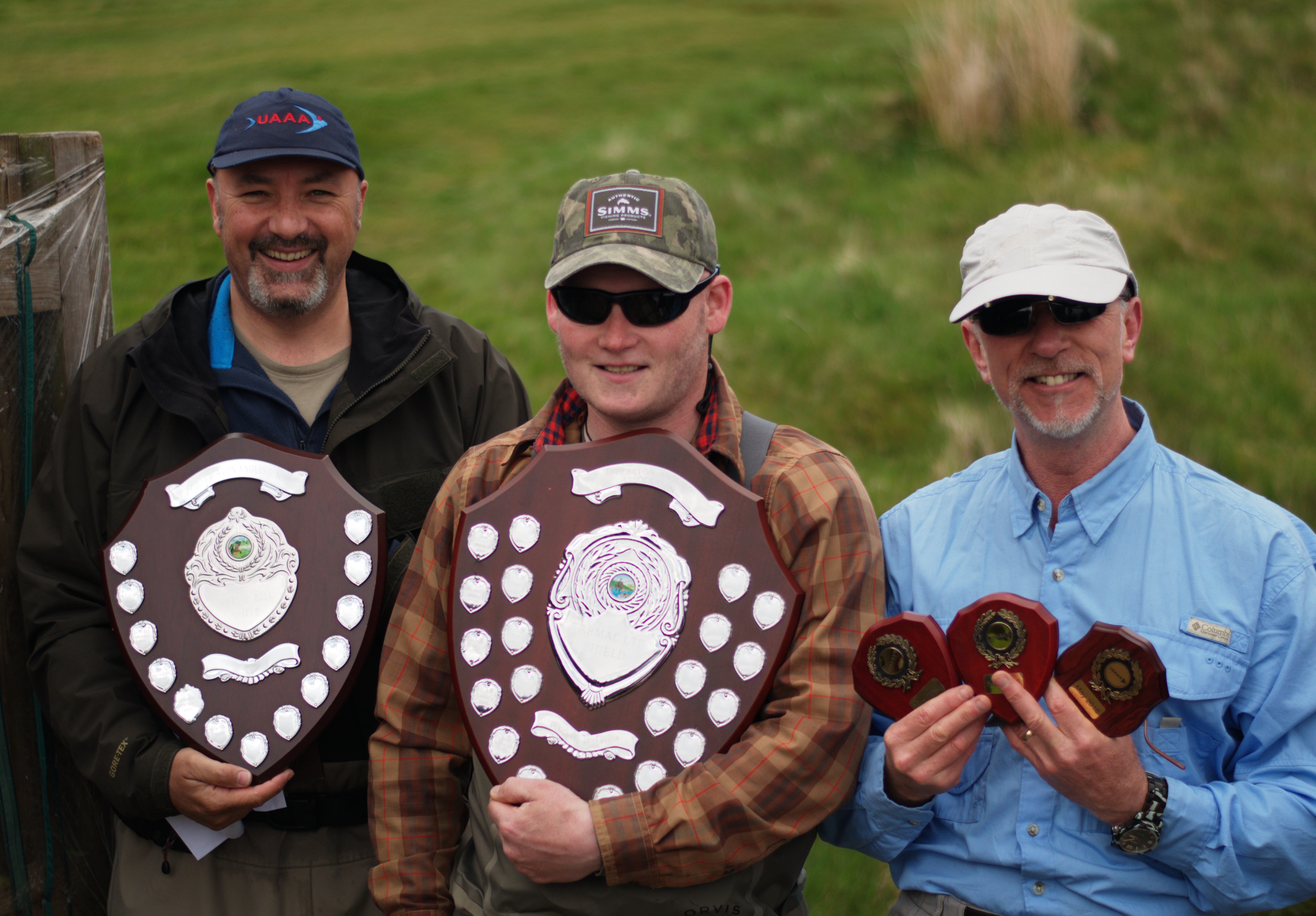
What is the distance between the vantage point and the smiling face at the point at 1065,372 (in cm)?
242

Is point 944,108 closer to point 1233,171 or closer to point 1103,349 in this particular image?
point 1233,171

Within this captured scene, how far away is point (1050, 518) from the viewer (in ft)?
8.22

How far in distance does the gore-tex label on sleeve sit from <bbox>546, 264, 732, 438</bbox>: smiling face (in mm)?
1129

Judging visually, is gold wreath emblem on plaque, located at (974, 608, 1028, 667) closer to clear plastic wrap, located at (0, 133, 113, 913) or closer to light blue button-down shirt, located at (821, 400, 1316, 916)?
light blue button-down shirt, located at (821, 400, 1316, 916)

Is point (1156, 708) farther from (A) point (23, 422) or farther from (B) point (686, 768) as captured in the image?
(A) point (23, 422)

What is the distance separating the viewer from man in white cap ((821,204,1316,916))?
2.20 m

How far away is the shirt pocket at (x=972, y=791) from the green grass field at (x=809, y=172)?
1.72 meters

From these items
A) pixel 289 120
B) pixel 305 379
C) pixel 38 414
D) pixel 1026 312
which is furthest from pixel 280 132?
pixel 1026 312

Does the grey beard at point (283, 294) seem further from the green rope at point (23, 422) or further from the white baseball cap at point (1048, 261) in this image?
the white baseball cap at point (1048, 261)

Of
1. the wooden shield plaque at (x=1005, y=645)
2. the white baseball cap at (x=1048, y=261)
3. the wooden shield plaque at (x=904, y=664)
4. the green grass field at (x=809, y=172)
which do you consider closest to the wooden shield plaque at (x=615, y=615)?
the wooden shield plaque at (x=904, y=664)

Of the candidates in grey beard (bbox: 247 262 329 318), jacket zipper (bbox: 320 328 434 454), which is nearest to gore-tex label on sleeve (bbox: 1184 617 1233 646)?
jacket zipper (bbox: 320 328 434 454)

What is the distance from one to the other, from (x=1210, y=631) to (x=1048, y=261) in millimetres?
802

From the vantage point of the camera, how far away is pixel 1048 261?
2.40 meters

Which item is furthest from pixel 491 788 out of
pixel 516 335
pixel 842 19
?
pixel 842 19
